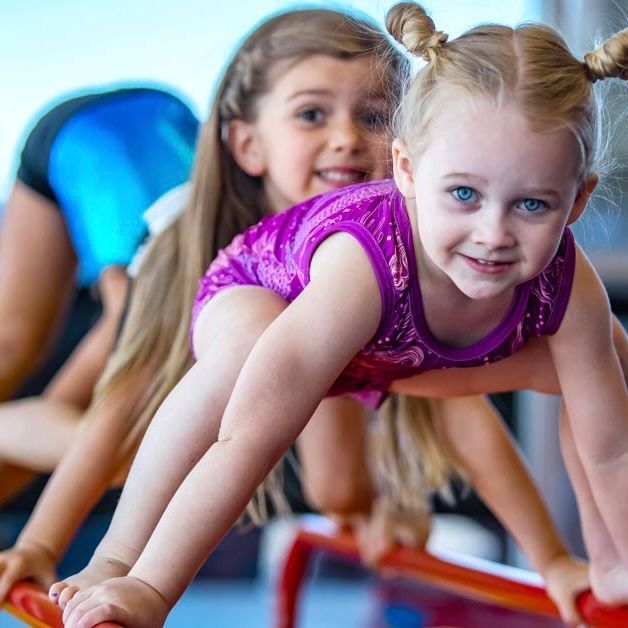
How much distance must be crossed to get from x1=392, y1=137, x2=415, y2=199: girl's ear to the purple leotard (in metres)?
0.02

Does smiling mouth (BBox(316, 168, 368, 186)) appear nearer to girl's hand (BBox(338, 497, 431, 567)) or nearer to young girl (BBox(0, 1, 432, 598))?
young girl (BBox(0, 1, 432, 598))

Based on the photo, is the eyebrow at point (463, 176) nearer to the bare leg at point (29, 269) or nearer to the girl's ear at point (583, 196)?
the girl's ear at point (583, 196)

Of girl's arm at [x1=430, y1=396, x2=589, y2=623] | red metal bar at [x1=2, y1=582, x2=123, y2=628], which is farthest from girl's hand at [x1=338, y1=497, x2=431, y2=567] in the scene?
red metal bar at [x1=2, y1=582, x2=123, y2=628]

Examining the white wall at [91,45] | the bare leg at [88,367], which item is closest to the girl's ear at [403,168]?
the bare leg at [88,367]

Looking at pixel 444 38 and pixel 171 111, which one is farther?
pixel 171 111

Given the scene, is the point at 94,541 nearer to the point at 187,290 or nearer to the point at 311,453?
the point at 311,453

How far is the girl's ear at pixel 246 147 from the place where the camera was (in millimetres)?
979

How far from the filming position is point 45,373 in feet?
6.81

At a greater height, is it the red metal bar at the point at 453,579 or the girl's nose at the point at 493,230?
the girl's nose at the point at 493,230

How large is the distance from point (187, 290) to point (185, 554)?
12.8 inches

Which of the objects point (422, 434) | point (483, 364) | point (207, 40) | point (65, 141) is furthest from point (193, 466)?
point (207, 40)

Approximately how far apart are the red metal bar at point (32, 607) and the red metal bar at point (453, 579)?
1.33ft

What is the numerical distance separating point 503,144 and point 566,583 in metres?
0.49

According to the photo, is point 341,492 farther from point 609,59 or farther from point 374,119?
point 609,59
